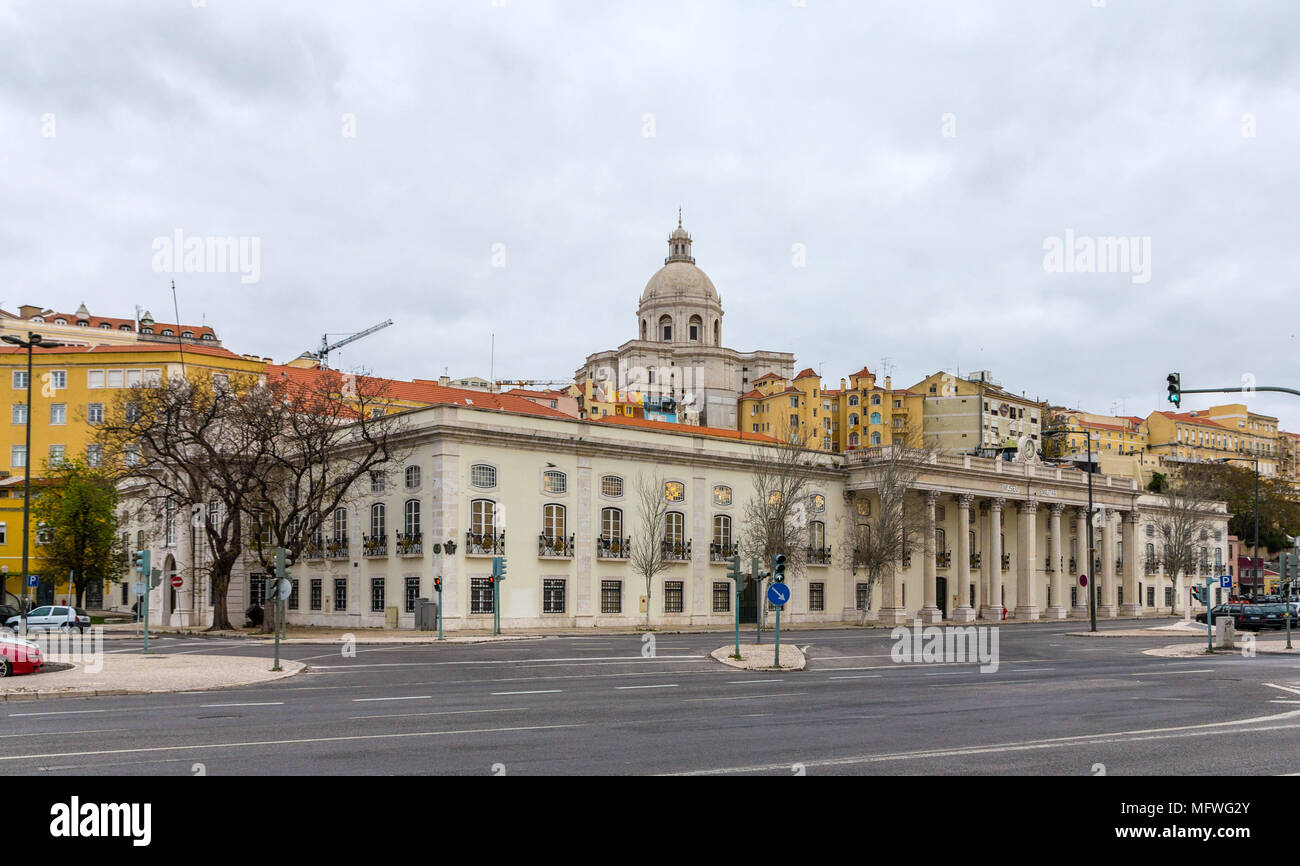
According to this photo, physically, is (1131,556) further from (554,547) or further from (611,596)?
(554,547)

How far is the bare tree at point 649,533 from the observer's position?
56719 mm

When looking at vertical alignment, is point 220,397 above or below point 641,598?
above

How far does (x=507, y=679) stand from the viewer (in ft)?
84.7

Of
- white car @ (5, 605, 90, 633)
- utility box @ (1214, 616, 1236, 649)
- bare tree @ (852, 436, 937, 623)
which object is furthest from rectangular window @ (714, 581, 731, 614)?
white car @ (5, 605, 90, 633)

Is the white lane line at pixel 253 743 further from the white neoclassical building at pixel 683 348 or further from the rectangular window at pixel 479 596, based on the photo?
the white neoclassical building at pixel 683 348

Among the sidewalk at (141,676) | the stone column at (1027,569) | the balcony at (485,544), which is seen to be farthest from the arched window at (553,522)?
the stone column at (1027,569)

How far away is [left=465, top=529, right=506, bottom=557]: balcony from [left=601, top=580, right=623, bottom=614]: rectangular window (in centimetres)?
682

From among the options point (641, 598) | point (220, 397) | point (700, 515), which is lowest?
point (641, 598)

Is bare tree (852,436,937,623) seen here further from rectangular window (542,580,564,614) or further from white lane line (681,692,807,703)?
white lane line (681,692,807,703)

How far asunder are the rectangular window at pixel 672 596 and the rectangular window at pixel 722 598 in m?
2.71

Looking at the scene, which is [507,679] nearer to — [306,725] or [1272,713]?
[306,725]
